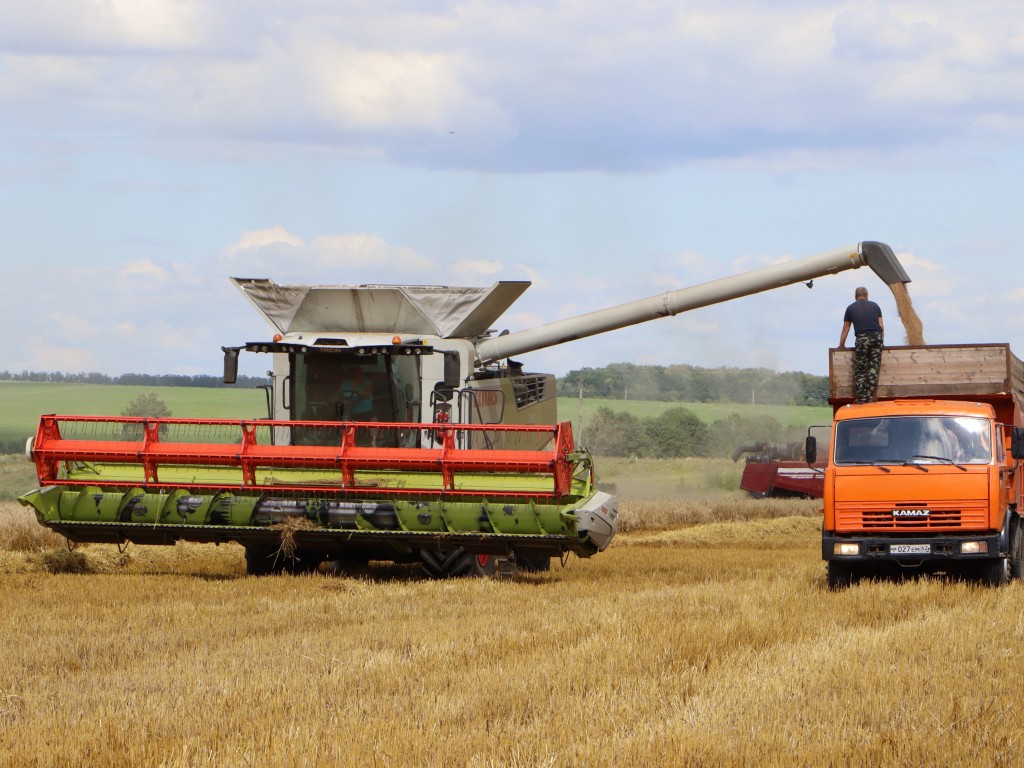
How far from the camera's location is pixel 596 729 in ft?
18.2

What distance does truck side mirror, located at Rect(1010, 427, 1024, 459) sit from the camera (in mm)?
11471

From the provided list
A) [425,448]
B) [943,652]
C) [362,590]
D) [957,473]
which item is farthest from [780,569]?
[943,652]

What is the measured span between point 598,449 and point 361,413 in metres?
36.8

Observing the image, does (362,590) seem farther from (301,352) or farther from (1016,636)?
(1016,636)

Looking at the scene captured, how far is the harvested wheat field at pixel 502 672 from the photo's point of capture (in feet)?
17.2

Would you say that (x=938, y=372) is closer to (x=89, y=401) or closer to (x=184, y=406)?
(x=184, y=406)

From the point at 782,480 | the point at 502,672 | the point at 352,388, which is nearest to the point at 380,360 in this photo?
the point at 352,388

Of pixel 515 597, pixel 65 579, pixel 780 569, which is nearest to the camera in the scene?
pixel 515 597

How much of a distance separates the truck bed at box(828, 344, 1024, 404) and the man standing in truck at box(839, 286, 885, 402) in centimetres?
7

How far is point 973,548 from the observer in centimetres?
1119

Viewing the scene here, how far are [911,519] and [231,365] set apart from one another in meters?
6.60

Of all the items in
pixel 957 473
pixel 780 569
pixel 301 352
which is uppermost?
pixel 301 352

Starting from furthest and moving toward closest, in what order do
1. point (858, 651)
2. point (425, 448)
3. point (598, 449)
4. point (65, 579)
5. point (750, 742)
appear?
point (598, 449) → point (425, 448) → point (65, 579) → point (858, 651) → point (750, 742)

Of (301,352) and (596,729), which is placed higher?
(301,352)
